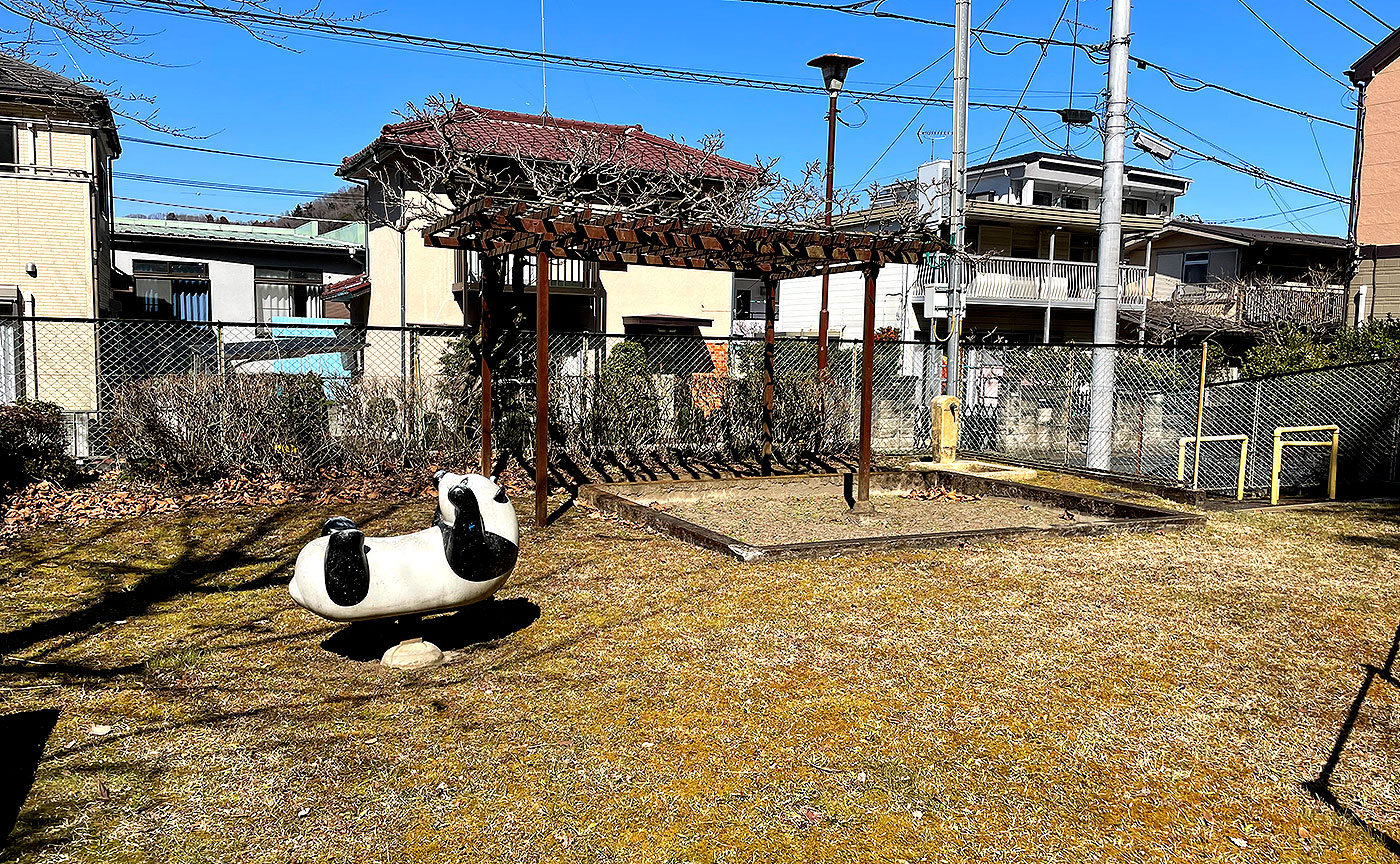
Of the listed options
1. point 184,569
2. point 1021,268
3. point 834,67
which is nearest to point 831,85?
point 834,67

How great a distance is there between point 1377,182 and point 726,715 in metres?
29.0

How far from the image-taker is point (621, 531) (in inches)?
312

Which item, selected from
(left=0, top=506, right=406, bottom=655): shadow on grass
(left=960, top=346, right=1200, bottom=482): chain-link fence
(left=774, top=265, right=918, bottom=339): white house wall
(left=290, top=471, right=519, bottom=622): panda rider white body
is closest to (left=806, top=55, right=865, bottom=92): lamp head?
(left=960, top=346, right=1200, bottom=482): chain-link fence

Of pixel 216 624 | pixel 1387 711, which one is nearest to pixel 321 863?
pixel 216 624

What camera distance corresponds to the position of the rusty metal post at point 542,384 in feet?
25.7

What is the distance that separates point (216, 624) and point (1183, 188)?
4092 cm

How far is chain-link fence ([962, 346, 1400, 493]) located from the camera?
10961 mm

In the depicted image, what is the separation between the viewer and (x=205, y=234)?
32094 millimetres

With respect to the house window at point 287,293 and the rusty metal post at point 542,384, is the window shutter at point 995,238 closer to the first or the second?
the house window at point 287,293

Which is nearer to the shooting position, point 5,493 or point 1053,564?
point 1053,564

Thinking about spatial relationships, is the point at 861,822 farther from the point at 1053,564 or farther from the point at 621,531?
the point at 621,531

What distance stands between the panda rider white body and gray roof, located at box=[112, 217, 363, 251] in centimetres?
3001

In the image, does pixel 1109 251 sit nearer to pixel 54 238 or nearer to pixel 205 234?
pixel 54 238

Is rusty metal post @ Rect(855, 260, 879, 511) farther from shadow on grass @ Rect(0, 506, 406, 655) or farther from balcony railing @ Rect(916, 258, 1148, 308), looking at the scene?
balcony railing @ Rect(916, 258, 1148, 308)
